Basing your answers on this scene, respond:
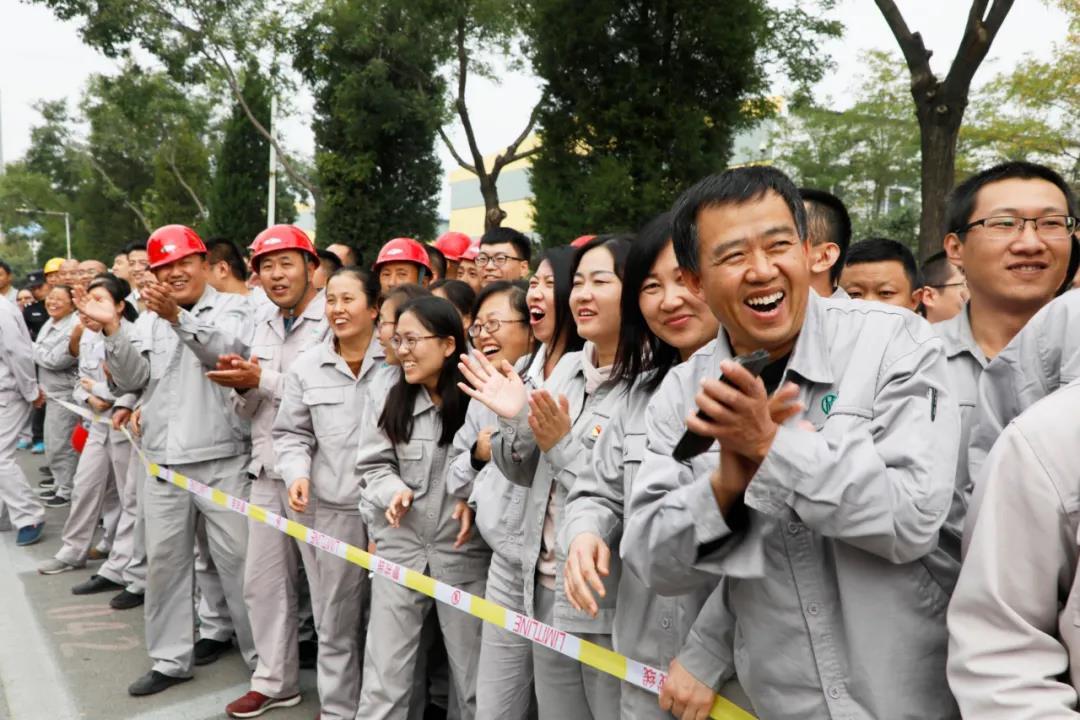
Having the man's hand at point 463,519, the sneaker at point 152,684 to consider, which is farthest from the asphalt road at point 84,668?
the man's hand at point 463,519

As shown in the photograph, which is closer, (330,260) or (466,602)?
(466,602)

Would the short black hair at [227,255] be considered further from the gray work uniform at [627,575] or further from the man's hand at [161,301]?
the gray work uniform at [627,575]

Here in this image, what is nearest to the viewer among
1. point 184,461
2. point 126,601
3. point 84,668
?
point 184,461

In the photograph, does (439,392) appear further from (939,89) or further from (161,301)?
(939,89)

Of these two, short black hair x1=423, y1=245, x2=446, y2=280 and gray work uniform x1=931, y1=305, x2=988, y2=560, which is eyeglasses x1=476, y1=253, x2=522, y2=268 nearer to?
short black hair x1=423, y1=245, x2=446, y2=280

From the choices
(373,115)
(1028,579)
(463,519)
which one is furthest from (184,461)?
(373,115)

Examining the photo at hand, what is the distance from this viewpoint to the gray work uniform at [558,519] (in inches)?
95.4

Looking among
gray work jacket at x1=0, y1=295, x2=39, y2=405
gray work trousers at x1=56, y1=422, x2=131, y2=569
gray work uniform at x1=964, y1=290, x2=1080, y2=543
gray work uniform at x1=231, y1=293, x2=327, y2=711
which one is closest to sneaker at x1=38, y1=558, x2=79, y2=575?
gray work trousers at x1=56, y1=422, x2=131, y2=569

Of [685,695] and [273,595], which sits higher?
[685,695]

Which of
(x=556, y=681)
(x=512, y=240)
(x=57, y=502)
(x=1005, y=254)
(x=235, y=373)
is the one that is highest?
(x=512, y=240)

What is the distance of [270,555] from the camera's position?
4215 mm

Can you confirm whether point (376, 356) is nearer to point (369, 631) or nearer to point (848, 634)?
point (369, 631)

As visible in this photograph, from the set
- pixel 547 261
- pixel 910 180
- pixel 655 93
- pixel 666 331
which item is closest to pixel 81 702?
pixel 547 261

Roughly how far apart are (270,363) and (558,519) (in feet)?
7.80
